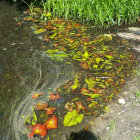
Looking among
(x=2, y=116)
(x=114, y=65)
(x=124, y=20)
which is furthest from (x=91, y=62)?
(x=124, y=20)

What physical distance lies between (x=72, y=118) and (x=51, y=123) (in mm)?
187

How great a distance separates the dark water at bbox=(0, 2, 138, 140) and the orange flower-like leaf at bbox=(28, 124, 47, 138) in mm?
67

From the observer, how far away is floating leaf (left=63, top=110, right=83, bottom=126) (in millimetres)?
1634

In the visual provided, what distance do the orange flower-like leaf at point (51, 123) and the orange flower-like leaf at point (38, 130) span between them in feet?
0.12

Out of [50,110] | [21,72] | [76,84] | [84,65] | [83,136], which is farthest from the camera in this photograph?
[84,65]

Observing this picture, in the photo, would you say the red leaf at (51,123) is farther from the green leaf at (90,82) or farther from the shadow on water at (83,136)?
the green leaf at (90,82)

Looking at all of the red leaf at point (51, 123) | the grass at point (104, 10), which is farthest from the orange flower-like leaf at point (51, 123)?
the grass at point (104, 10)

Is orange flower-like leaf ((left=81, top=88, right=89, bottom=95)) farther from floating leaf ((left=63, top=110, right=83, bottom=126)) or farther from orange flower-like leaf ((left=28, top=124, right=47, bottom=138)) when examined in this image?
orange flower-like leaf ((left=28, top=124, right=47, bottom=138))

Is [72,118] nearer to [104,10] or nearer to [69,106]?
[69,106]

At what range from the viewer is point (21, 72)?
7.20ft

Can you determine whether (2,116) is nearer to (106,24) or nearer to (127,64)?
(127,64)

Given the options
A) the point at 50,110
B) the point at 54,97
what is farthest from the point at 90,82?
the point at 50,110

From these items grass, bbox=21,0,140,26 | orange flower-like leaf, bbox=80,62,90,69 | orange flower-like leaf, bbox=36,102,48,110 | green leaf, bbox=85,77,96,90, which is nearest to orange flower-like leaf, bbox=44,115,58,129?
orange flower-like leaf, bbox=36,102,48,110

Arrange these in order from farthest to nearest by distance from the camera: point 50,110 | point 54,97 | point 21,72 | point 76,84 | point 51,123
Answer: point 21,72 → point 76,84 → point 54,97 → point 50,110 → point 51,123
